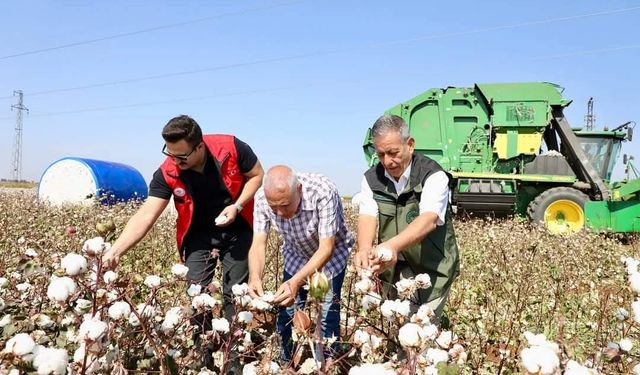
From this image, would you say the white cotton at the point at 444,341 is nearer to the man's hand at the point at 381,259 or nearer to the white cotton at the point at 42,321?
the man's hand at the point at 381,259

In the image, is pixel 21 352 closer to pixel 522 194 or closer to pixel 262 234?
pixel 262 234

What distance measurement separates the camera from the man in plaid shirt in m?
2.56

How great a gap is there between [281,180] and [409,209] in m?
0.69

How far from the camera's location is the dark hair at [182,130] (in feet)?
9.19

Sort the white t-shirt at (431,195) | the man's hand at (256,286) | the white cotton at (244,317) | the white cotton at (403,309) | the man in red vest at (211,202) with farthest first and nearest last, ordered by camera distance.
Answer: the man in red vest at (211,202) → the white t-shirt at (431,195) → the man's hand at (256,286) → the white cotton at (244,317) → the white cotton at (403,309)

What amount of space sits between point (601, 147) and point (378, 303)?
35.3 ft

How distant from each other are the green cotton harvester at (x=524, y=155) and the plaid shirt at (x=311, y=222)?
7.30 metres

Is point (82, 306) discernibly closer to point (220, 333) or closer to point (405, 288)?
point (220, 333)

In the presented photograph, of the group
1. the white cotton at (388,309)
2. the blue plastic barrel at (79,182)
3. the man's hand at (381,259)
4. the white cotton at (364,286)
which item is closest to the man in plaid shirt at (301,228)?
the man's hand at (381,259)

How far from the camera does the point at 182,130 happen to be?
9.24 ft

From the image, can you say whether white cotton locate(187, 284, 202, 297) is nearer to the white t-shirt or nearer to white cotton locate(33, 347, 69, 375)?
white cotton locate(33, 347, 69, 375)

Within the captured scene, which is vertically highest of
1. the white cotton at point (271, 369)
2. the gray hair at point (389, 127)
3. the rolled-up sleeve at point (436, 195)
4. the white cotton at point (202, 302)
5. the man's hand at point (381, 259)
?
the gray hair at point (389, 127)

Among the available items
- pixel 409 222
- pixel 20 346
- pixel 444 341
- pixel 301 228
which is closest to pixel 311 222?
pixel 301 228

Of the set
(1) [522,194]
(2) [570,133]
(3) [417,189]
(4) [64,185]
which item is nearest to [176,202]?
(3) [417,189]
